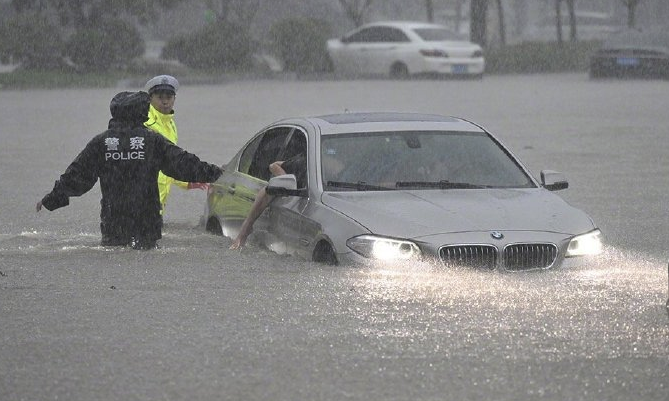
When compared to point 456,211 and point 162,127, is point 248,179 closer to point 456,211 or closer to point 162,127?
point 162,127

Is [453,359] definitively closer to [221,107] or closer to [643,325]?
[643,325]

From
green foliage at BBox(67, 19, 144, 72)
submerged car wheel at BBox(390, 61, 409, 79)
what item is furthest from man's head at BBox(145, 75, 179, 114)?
submerged car wheel at BBox(390, 61, 409, 79)

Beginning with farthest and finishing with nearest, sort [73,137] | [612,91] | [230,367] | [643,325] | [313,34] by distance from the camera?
[313,34], [612,91], [73,137], [643,325], [230,367]

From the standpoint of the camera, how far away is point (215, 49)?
45.2 m

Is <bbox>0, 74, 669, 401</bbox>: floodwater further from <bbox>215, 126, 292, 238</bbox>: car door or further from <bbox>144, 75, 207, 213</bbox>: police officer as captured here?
<bbox>144, 75, 207, 213</bbox>: police officer

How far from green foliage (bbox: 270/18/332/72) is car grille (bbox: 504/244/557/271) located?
35.9 m

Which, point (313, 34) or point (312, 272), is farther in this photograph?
point (313, 34)

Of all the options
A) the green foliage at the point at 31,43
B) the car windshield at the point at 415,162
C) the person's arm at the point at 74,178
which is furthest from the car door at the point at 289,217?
the green foliage at the point at 31,43

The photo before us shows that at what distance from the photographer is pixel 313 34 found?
46.8 metres

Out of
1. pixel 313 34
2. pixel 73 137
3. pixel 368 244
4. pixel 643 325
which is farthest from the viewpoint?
pixel 313 34

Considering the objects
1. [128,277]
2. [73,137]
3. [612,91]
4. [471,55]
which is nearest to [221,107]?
[73,137]

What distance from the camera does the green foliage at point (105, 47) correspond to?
42.8m

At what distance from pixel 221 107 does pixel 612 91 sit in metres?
10.1

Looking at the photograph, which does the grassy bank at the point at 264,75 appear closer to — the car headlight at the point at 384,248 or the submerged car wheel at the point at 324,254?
the submerged car wheel at the point at 324,254
